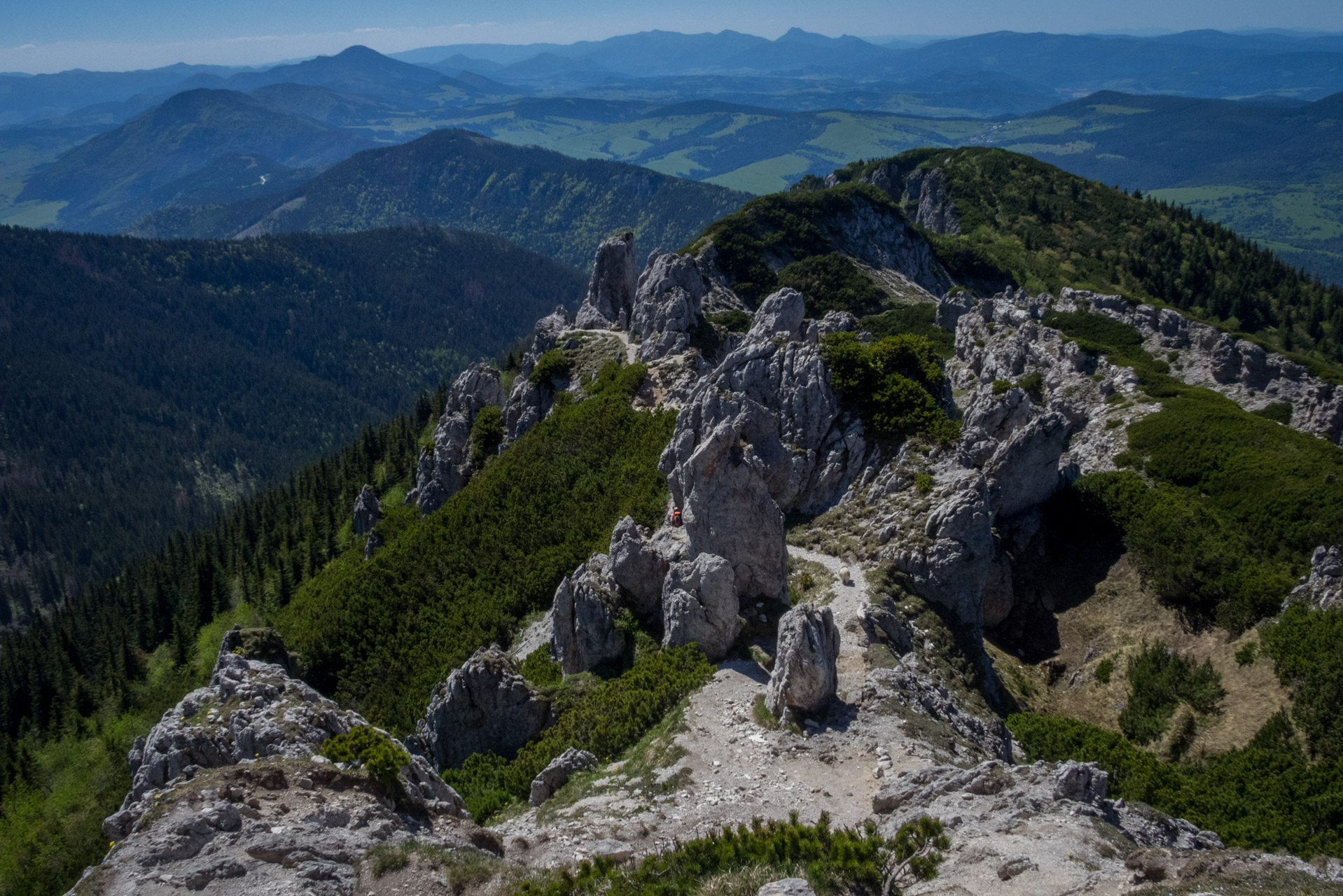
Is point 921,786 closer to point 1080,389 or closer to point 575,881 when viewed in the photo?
point 575,881

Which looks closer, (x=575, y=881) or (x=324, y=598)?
(x=575, y=881)

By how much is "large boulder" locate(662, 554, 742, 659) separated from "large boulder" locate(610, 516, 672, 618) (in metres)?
4.06

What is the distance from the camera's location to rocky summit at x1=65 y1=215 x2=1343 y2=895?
20172 millimetres

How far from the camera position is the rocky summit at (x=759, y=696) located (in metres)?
20.2

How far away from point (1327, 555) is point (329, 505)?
4252 inches

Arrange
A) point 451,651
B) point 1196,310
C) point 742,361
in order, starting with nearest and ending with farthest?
point 451,651 < point 742,361 < point 1196,310

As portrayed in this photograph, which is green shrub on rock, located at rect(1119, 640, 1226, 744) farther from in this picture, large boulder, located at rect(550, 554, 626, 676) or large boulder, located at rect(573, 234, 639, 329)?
large boulder, located at rect(573, 234, 639, 329)

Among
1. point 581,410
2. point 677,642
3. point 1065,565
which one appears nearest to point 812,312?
point 581,410

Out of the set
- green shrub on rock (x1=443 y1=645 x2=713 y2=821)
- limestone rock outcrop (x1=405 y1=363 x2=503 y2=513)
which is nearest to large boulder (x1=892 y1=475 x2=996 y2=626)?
green shrub on rock (x1=443 y1=645 x2=713 y2=821)

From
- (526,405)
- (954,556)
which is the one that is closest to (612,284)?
(526,405)

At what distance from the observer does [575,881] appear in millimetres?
20438

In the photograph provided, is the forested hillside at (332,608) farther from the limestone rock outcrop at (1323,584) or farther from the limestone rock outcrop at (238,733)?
the limestone rock outcrop at (1323,584)

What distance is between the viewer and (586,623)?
38.1 metres

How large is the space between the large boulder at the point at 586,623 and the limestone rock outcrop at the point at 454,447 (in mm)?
38476
